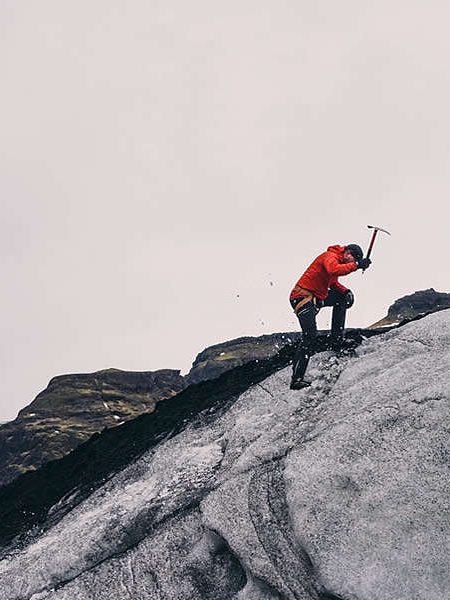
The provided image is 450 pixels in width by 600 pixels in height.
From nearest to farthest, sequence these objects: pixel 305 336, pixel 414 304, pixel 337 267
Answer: pixel 337 267 → pixel 305 336 → pixel 414 304

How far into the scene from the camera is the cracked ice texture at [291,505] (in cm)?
1095

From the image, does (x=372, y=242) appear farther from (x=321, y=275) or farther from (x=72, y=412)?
(x=72, y=412)

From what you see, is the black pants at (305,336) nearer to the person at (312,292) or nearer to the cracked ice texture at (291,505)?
the person at (312,292)

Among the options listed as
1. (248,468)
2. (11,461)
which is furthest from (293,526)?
(11,461)

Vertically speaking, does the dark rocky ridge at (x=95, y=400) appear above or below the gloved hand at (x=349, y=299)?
above

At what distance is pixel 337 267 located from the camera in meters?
16.0

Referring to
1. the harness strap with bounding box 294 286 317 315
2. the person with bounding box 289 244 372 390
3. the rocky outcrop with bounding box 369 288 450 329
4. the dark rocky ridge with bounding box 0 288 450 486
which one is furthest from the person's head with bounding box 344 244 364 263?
the rocky outcrop with bounding box 369 288 450 329

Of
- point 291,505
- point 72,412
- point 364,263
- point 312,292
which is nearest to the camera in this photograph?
point 291,505

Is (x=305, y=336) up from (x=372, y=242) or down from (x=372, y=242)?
down

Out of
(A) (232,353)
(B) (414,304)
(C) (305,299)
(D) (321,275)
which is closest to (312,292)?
(C) (305,299)

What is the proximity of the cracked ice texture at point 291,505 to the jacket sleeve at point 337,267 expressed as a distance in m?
2.54

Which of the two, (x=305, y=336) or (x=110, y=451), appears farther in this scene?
(x=110, y=451)

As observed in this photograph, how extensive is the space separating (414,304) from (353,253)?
128 metres

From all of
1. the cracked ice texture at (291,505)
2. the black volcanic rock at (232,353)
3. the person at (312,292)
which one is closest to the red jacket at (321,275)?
the person at (312,292)
